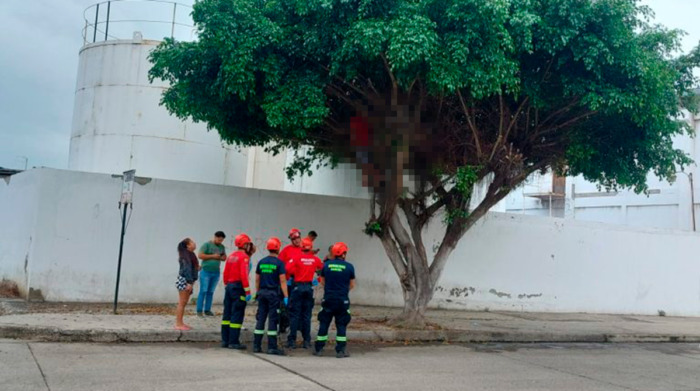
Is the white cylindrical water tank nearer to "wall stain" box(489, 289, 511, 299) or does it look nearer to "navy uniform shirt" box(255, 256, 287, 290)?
"wall stain" box(489, 289, 511, 299)

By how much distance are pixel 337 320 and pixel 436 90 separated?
3.90m

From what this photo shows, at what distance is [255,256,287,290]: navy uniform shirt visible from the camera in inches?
378

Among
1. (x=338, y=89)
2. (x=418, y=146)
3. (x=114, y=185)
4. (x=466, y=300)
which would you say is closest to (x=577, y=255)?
(x=466, y=300)

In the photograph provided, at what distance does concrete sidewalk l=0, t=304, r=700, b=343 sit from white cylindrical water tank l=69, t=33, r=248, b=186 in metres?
6.09

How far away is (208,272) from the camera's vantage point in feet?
40.9

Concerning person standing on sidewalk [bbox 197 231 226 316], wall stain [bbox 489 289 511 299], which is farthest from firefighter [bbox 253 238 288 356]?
wall stain [bbox 489 289 511 299]

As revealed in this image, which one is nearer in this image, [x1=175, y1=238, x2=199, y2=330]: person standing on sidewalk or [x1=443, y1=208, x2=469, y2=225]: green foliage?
[x1=175, y1=238, x2=199, y2=330]: person standing on sidewalk

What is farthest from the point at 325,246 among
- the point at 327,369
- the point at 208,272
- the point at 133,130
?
the point at 327,369

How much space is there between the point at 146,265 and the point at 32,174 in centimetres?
292

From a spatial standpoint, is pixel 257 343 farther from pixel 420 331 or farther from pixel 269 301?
→ pixel 420 331

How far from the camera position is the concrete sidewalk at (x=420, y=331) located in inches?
382

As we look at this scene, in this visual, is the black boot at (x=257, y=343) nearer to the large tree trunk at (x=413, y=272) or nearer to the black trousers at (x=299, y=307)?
the black trousers at (x=299, y=307)

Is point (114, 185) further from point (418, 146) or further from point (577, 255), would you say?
point (577, 255)

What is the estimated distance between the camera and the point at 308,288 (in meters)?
9.82
